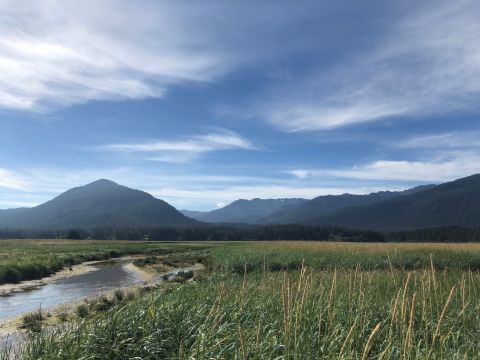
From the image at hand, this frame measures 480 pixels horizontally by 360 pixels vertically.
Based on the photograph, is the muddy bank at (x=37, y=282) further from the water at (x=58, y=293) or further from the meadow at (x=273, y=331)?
the meadow at (x=273, y=331)

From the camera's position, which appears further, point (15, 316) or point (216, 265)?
point (216, 265)

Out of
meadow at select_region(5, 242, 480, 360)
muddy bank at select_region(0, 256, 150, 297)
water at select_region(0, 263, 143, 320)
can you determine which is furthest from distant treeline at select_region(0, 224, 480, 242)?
meadow at select_region(5, 242, 480, 360)

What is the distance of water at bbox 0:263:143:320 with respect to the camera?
2154 centimetres

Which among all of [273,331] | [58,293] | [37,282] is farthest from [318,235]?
[273,331]

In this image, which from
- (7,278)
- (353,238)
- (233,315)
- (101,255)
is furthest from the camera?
(353,238)

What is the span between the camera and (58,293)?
88.8ft

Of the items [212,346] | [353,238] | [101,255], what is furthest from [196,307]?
[353,238]

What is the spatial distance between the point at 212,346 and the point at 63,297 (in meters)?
21.2

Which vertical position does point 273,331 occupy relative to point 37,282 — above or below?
above

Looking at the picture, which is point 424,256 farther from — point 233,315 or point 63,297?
point 233,315

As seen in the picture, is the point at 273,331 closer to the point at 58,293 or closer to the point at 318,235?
the point at 58,293

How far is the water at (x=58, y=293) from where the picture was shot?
2154cm

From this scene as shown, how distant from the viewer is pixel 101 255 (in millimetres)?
62031

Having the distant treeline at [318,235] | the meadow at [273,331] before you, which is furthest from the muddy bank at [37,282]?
the distant treeline at [318,235]
